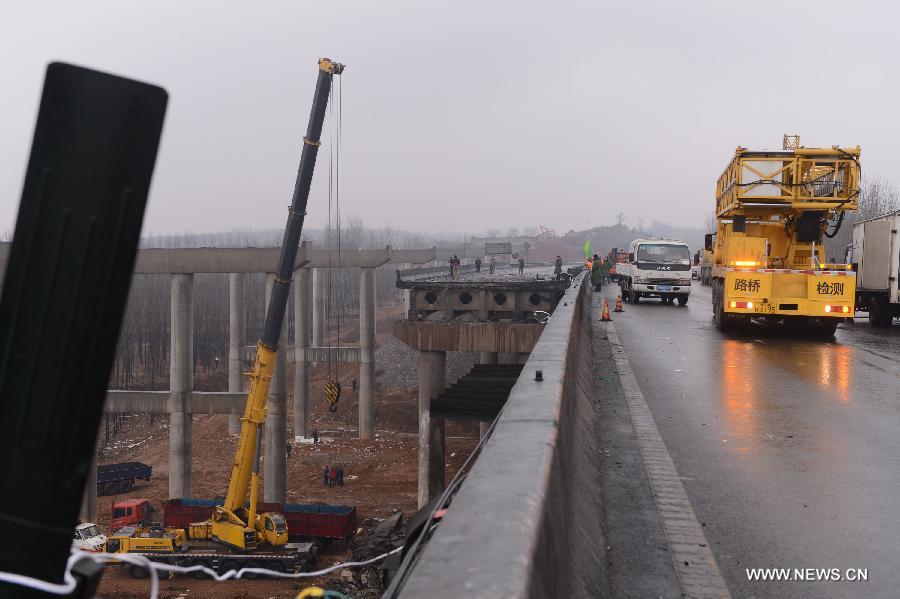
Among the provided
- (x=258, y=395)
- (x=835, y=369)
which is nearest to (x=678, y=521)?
(x=835, y=369)

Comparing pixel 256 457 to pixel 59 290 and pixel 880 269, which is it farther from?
pixel 59 290

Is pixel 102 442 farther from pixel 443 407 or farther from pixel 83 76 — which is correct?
pixel 83 76

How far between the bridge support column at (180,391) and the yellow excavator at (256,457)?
26.9ft

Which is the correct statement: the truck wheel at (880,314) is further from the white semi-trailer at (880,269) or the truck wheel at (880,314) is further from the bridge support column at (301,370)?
the bridge support column at (301,370)

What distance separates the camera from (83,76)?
1544 mm

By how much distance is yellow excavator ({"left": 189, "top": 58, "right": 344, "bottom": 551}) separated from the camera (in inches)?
858

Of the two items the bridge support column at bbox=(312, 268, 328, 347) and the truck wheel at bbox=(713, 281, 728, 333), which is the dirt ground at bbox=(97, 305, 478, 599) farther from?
the truck wheel at bbox=(713, 281, 728, 333)

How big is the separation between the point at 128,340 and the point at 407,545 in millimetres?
84897

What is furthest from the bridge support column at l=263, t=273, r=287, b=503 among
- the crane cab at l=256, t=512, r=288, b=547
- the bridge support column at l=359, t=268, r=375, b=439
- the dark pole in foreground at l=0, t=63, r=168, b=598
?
the dark pole in foreground at l=0, t=63, r=168, b=598

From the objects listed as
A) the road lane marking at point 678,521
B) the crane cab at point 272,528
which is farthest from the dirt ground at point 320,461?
the road lane marking at point 678,521

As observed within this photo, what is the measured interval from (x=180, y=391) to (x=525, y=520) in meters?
30.0

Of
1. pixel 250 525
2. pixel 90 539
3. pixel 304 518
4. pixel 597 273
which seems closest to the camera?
pixel 250 525

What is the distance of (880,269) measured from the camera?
22.7 meters

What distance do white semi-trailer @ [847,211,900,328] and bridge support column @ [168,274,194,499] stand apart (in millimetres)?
23130
